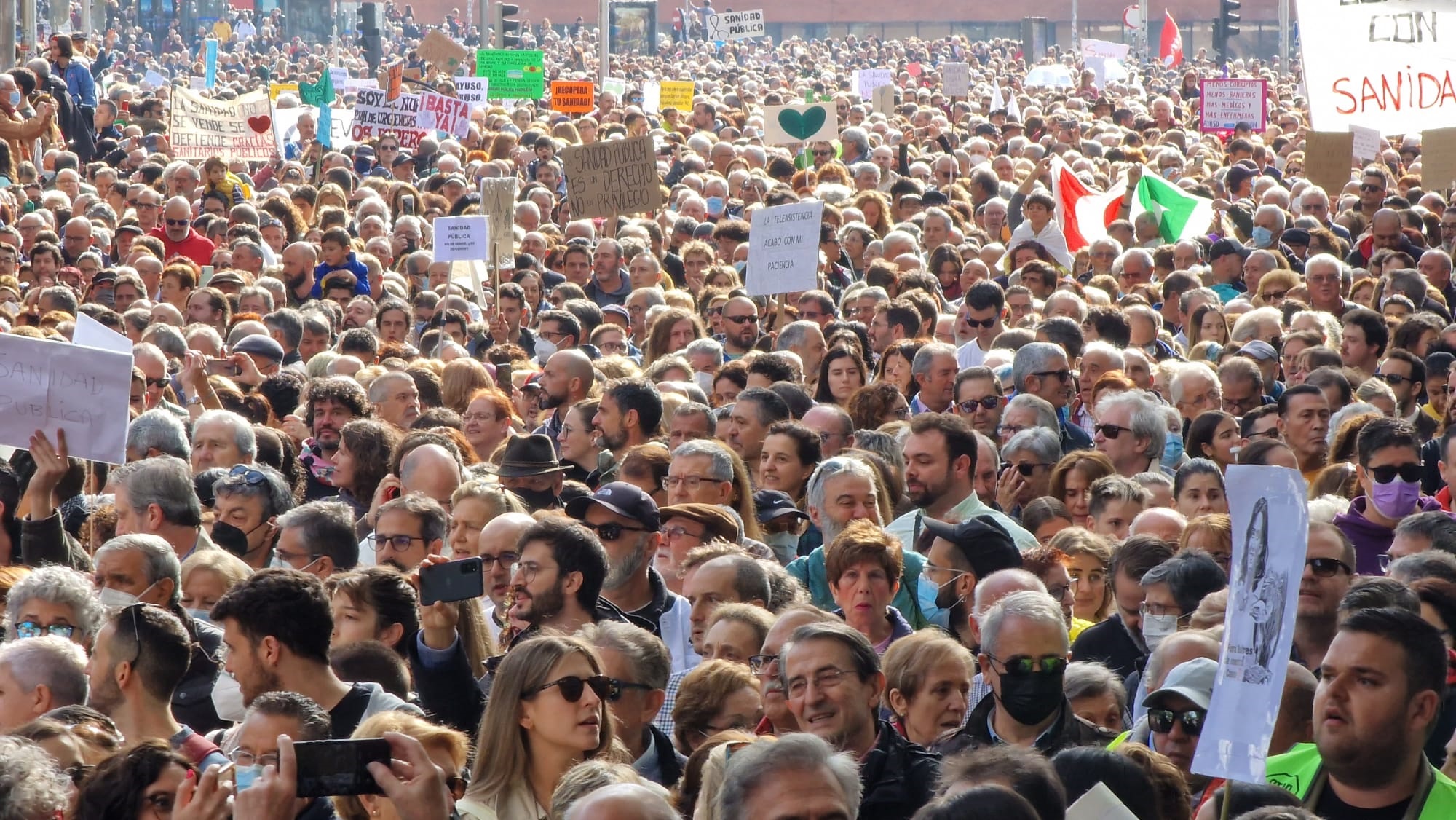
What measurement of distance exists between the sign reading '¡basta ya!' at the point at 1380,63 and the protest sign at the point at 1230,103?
42.7 feet

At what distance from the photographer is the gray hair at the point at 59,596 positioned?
5.30m

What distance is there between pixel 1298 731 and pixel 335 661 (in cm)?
237

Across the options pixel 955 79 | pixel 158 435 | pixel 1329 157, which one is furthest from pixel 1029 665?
pixel 955 79

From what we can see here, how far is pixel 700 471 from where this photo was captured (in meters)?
6.82

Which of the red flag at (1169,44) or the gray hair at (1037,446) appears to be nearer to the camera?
the gray hair at (1037,446)

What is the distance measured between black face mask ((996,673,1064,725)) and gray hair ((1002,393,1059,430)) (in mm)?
3333

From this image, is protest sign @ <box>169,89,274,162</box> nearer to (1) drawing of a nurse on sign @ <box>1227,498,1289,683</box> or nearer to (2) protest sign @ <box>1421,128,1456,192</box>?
(2) protest sign @ <box>1421,128,1456,192</box>

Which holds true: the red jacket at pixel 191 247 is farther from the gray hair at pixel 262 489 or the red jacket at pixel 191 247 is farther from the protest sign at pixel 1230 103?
the protest sign at pixel 1230 103

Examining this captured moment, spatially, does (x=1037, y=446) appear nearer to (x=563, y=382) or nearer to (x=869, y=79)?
(x=563, y=382)

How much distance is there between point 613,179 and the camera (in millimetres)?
15086

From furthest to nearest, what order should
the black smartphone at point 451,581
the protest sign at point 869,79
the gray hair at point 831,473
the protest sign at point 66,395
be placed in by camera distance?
1. the protest sign at point 869,79
2. the protest sign at point 66,395
3. the gray hair at point 831,473
4. the black smartphone at point 451,581

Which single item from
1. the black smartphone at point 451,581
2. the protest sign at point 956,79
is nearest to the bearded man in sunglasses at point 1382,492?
the black smartphone at point 451,581

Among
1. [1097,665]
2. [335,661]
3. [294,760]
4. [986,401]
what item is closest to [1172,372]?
[986,401]

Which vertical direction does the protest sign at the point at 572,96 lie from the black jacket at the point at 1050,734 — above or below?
above
